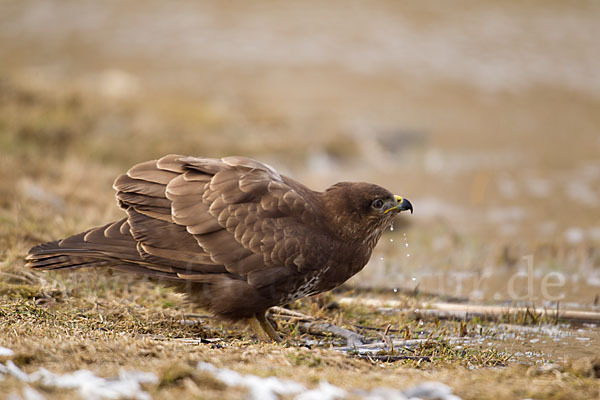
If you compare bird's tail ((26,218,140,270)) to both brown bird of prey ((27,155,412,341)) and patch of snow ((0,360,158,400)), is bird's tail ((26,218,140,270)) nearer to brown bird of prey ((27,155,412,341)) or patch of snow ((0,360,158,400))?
brown bird of prey ((27,155,412,341))

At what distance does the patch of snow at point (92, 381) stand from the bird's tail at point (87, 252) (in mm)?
1299

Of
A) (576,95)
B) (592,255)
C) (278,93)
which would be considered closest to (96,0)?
(278,93)

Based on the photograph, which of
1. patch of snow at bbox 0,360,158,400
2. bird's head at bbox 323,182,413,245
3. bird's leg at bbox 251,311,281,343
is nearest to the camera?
patch of snow at bbox 0,360,158,400

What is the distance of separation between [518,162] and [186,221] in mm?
10011

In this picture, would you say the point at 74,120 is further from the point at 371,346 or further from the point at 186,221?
the point at 371,346

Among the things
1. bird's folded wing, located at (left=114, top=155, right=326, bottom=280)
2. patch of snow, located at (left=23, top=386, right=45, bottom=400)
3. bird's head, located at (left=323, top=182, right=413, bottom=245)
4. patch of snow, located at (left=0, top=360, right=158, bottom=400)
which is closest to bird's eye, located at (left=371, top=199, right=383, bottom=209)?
bird's head, located at (left=323, top=182, right=413, bottom=245)

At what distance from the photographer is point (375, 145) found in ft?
44.7

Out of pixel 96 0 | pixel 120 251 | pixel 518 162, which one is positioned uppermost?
pixel 96 0

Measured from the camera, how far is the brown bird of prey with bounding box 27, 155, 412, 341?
14.6 ft

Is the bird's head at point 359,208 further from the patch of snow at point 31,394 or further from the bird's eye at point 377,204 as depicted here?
the patch of snow at point 31,394

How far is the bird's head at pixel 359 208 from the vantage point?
4.68 meters

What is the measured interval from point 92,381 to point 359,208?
220 cm

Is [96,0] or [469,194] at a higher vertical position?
[96,0]

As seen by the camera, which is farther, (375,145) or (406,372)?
(375,145)
